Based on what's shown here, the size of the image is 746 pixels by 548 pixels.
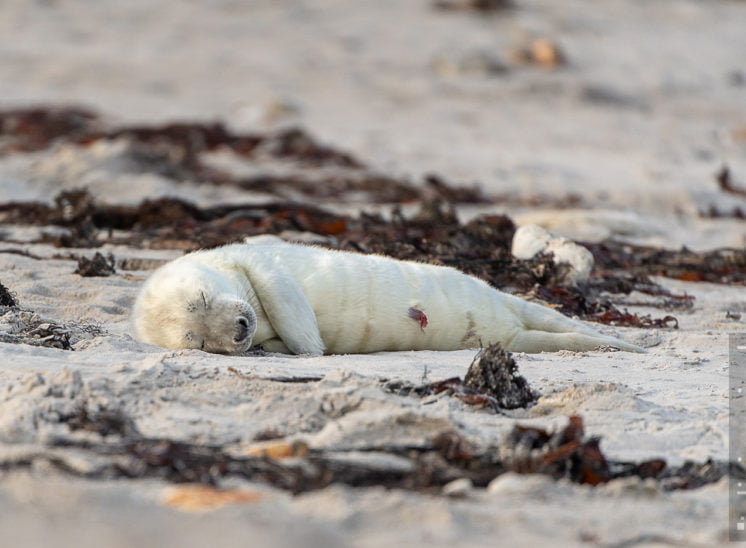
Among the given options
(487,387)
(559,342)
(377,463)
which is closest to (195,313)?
(487,387)

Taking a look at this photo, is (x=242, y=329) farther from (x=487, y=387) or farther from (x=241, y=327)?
(x=487, y=387)

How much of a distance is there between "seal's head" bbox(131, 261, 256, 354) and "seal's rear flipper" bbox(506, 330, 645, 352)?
1.30 metres

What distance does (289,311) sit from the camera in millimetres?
4367

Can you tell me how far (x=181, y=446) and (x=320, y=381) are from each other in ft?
2.38

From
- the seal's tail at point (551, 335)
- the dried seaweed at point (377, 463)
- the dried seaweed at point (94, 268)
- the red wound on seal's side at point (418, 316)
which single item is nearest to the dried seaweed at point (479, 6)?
the dried seaweed at point (94, 268)

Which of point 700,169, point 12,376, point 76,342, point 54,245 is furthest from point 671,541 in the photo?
point 700,169

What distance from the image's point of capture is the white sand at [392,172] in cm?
246

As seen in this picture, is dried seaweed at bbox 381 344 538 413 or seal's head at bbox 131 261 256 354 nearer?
dried seaweed at bbox 381 344 538 413

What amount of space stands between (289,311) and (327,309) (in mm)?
222

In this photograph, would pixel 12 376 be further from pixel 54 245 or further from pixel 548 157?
pixel 548 157

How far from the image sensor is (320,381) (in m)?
3.50

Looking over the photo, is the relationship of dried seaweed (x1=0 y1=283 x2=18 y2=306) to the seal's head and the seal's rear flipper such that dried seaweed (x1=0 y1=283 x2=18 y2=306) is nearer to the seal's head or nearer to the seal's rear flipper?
the seal's head

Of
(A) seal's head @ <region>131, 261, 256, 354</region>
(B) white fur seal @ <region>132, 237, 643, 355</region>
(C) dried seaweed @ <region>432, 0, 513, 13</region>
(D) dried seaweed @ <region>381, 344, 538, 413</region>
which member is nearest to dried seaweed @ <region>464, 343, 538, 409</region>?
(D) dried seaweed @ <region>381, 344, 538, 413</region>

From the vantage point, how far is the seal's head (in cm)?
414
